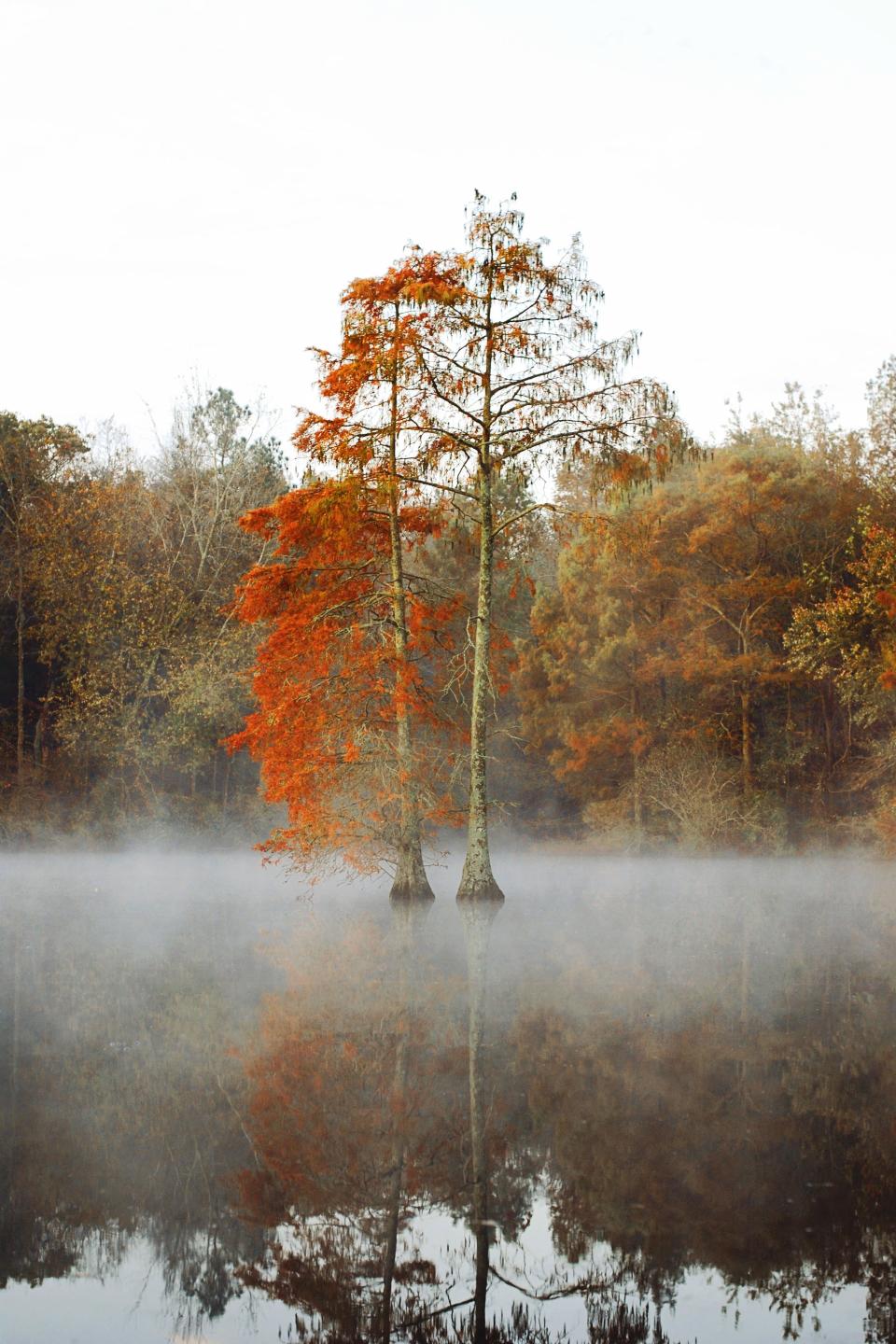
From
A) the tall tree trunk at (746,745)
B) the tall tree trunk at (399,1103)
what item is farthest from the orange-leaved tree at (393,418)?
the tall tree trunk at (746,745)

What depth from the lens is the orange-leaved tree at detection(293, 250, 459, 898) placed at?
2309cm

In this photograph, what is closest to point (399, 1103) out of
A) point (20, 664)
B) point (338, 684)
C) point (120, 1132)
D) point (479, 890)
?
point (120, 1132)

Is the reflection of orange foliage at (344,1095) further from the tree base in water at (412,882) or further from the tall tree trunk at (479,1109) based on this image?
the tree base in water at (412,882)

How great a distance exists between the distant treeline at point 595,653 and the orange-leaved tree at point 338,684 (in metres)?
10.7

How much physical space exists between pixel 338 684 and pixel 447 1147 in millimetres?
16926

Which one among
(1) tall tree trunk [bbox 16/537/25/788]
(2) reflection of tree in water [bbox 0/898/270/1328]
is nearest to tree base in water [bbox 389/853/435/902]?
(2) reflection of tree in water [bbox 0/898/270/1328]

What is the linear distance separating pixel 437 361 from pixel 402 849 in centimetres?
896

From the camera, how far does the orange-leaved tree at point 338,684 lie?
23.4 meters

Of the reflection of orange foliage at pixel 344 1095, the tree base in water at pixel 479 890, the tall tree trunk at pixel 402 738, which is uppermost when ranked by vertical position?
the tall tree trunk at pixel 402 738

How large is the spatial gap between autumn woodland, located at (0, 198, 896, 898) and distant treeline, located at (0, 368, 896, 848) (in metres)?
0.10

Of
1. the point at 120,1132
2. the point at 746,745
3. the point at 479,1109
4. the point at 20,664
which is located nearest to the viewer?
the point at 120,1132

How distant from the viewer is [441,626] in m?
26.0

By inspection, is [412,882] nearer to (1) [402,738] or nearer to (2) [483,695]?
(1) [402,738]

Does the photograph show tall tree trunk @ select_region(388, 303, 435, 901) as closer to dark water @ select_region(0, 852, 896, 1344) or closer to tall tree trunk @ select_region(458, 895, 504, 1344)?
tall tree trunk @ select_region(458, 895, 504, 1344)
